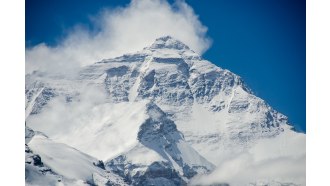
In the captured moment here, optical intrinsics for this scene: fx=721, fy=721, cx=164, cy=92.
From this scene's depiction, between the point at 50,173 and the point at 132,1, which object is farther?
the point at 50,173

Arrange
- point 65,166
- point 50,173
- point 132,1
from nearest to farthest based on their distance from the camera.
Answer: point 132,1 < point 50,173 < point 65,166
